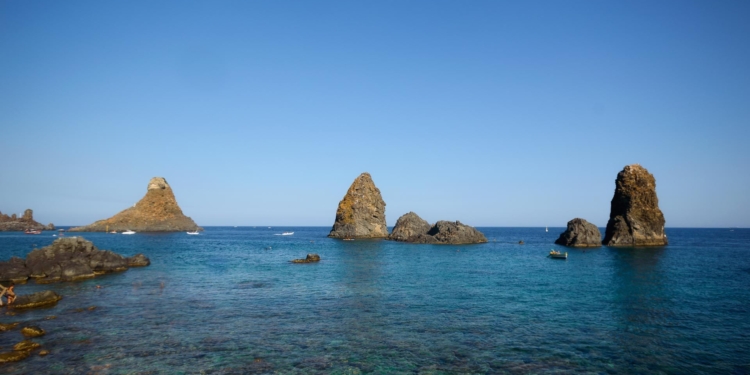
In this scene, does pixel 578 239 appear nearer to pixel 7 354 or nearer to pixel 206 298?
pixel 206 298

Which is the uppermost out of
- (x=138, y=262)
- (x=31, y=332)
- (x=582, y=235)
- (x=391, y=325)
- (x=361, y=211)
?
(x=361, y=211)

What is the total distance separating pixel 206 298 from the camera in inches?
1485

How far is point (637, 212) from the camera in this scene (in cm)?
10606

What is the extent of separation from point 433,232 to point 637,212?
2159 inches

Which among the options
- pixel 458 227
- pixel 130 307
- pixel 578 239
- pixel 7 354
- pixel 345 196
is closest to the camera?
pixel 7 354

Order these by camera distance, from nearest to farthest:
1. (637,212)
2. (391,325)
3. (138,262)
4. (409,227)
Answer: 1. (391,325)
2. (138,262)
3. (637,212)
4. (409,227)

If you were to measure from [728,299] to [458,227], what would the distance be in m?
88.7

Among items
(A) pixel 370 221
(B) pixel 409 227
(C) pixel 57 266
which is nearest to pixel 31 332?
(C) pixel 57 266

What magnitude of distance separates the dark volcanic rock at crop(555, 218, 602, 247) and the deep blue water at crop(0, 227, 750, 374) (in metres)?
55.7

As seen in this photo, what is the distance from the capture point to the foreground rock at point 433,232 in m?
124

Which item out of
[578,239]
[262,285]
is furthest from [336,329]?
[578,239]

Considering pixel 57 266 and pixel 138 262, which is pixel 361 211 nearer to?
pixel 138 262

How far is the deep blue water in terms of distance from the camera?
2109 cm

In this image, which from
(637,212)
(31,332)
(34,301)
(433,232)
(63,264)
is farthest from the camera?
(433,232)
